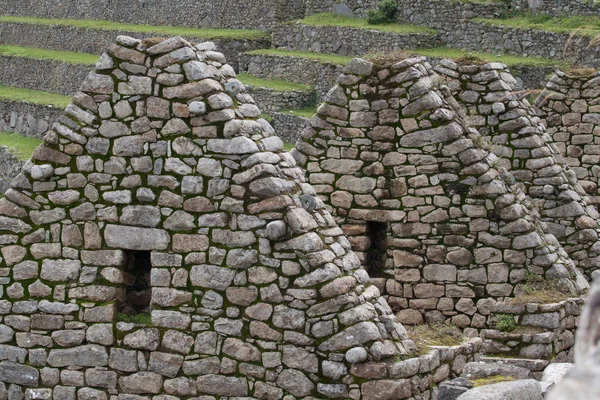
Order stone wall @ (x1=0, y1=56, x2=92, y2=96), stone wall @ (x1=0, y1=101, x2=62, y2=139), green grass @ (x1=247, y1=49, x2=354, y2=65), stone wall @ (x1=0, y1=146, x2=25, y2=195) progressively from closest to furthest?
stone wall @ (x1=0, y1=146, x2=25, y2=195), green grass @ (x1=247, y1=49, x2=354, y2=65), stone wall @ (x1=0, y1=101, x2=62, y2=139), stone wall @ (x1=0, y1=56, x2=92, y2=96)

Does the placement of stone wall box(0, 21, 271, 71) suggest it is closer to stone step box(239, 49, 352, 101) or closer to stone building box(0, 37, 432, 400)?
stone step box(239, 49, 352, 101)

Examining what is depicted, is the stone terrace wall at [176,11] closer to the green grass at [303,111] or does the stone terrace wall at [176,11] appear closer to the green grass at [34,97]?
the green grass at [34,97]

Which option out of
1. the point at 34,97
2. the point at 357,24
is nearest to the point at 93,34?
the point at 34,97

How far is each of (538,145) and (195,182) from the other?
218 inches

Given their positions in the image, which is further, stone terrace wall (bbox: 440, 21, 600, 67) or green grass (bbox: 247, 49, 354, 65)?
green grass (bbox: 247, 49, 354, 65)

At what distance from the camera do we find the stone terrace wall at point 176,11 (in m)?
58.4

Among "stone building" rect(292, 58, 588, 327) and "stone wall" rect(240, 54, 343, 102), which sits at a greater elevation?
"stone building" rect(292, 58, 588, 327)

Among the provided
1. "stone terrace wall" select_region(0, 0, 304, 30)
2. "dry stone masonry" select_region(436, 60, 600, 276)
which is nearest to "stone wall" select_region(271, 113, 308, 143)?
"stone terrace wall" select_region(0, 0, 304, 30)

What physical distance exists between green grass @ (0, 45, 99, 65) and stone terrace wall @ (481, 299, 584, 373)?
147 ft

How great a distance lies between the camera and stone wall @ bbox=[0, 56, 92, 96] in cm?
5650

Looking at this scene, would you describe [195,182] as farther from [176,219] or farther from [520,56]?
[520,56]

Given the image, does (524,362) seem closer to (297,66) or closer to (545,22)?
(545,22)

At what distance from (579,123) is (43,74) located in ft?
144

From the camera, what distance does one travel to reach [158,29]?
2373 inches
